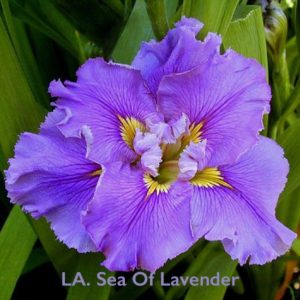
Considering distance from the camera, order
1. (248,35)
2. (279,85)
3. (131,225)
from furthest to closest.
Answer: (279,85)
(248,35)
(131,225)

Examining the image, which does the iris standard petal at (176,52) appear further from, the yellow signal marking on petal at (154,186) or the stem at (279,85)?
the stem at (279,85)

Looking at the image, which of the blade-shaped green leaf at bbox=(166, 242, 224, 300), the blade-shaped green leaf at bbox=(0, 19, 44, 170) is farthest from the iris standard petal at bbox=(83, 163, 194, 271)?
the blade-shaped green leaf at bbox=(166, 242, 224, 300)

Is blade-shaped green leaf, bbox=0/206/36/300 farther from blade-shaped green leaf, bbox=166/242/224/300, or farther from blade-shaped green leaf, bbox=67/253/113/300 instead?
blade-shaped green leaf, bbox=166/242/224/300

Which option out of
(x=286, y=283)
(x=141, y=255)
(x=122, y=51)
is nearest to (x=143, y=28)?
(x=122, y=51)

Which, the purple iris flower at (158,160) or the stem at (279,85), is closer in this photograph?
the purple iris flower at (158,160)

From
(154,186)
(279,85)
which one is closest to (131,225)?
(154,186)

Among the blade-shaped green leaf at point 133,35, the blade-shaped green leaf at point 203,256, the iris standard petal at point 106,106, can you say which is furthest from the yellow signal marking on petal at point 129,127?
the blade-shaped green leaf at point 203,256

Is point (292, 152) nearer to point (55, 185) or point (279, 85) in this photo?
point (279, 85)

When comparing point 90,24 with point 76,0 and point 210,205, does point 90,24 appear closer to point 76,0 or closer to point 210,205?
point 76,0
